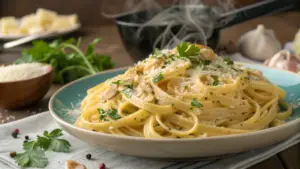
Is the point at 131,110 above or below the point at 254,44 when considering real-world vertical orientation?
above

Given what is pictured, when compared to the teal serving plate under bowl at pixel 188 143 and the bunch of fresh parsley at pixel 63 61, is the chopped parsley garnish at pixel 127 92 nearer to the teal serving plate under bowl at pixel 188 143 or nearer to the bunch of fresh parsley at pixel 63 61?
the teal serving plate under bowl at pixel 188 143

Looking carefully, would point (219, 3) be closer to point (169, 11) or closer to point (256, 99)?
point (169, 11)

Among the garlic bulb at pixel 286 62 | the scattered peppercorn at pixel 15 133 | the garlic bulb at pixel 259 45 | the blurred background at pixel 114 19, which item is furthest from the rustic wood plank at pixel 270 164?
the garlic bulb at pixel 259 45

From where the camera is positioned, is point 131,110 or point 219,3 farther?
point 219,3

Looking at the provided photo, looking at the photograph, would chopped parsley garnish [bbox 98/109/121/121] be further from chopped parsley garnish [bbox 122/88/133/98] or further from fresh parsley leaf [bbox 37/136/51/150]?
fresh parsley leaf [bbox 37/136/51/150]

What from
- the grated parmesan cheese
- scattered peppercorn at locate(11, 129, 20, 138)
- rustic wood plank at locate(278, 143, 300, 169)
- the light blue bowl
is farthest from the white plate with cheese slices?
rustic wood plank at locate(278, 143, 300, 169)

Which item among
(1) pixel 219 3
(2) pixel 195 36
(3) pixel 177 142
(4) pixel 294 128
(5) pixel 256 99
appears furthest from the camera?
(1) pixel 219 3

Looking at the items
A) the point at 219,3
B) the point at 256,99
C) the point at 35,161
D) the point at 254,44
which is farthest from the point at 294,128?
the point at 219,3
